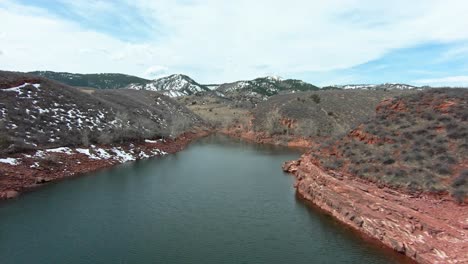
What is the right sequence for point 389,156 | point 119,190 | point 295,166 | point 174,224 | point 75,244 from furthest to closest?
point 295,166
point 119,190
point 389,156
point 174,224
point 75,244

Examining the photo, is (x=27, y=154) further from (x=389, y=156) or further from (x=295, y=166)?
(x=389, y=156)

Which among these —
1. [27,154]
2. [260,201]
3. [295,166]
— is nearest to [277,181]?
[295,166]

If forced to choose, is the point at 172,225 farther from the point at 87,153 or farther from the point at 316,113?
the point at 316,113

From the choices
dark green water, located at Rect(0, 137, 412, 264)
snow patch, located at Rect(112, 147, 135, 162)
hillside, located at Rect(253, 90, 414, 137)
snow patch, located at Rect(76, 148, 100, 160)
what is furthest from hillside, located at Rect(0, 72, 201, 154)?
hillside, located at Rect(253, 90, 414, 137)

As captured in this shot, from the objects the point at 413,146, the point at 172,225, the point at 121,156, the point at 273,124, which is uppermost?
the point at 273,124

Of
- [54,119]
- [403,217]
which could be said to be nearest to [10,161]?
[54,119]

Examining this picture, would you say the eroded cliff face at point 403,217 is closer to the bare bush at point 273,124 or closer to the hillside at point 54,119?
the hillside at point 54,119

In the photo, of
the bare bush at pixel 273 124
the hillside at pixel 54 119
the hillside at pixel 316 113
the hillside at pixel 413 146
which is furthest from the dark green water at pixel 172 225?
the bare bush at pixel 273 124

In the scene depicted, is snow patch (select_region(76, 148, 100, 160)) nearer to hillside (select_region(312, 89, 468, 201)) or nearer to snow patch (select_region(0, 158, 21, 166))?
snow patch (select_region(0, 158, 21, 166))
